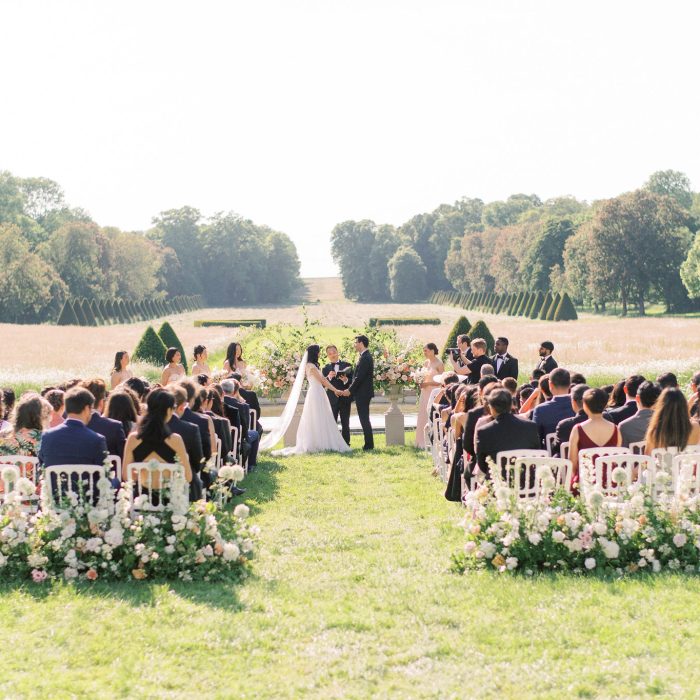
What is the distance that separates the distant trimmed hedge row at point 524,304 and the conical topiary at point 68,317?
3640 centimetres

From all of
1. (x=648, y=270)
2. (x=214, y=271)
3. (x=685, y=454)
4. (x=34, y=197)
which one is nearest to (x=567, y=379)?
(x=685, y=454)

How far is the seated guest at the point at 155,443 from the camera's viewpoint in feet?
24.6

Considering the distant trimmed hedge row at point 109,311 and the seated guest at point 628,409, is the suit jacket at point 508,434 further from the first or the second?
the distant trimmed hedge row at point 109,311

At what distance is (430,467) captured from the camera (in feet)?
43.4

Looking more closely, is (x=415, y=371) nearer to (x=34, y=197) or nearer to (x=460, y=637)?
(x=460, y=637)

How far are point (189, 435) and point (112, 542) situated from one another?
54.2 inches

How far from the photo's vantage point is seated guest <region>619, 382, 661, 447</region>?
27.8ft

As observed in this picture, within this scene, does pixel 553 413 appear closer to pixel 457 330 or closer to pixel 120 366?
pixel 120 366

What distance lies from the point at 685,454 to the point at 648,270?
71001mm

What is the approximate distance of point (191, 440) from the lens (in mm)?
8102

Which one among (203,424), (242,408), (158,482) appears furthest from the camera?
(242,408)

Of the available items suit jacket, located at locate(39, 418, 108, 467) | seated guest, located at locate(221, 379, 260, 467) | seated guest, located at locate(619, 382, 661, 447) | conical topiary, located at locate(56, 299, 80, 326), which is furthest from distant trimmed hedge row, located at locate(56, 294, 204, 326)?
seated guest, located at locate(619, 382, 661, 447)

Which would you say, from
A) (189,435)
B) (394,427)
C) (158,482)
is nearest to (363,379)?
(394,427)

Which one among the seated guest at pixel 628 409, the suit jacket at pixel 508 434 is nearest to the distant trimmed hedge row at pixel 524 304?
the seated guest at pixel 628 409
